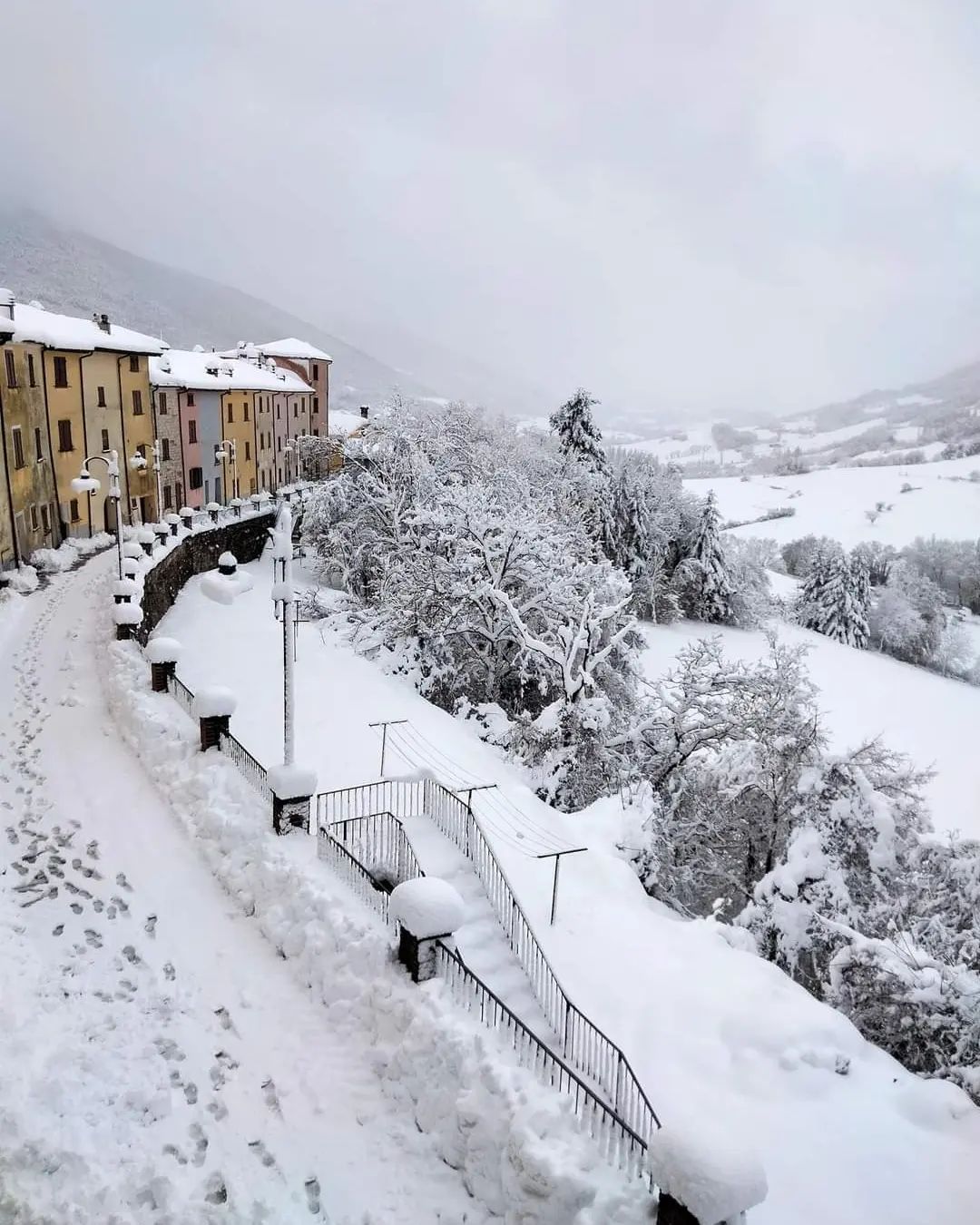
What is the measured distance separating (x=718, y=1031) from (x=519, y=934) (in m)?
Answer: 2.75

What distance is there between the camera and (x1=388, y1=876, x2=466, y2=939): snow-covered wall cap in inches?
316

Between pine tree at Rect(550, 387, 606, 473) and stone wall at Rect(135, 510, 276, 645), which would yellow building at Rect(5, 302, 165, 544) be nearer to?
stone wall at Rect(135, 510, 276, 645)

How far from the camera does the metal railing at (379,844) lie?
1035cm

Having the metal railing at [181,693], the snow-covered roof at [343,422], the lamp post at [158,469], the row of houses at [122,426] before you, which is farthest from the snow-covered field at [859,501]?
the metal railing at [181,693]

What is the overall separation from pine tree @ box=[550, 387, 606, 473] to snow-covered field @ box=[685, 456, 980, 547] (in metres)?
10.7

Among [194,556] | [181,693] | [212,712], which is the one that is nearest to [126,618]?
[181,693]

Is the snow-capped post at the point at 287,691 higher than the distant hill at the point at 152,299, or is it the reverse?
the distant hill at the point at 152,299

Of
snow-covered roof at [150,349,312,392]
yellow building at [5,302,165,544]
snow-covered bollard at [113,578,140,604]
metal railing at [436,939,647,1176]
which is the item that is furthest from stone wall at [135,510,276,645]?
metal railing at [436,939,647,1176]

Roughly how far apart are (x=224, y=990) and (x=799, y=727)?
15.2 m

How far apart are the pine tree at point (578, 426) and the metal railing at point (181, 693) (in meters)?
30.9

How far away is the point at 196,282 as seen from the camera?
13850 centimetres

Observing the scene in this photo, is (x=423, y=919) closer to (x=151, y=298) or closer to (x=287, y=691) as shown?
(x=287, y=691)

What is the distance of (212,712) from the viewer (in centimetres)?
1267

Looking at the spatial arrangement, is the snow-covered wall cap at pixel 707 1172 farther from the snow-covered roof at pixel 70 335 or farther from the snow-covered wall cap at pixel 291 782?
the snow-covered roof at pixel 70 335
